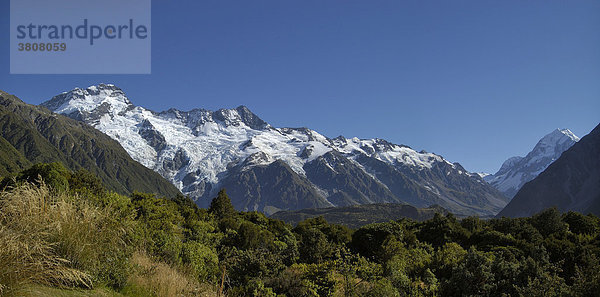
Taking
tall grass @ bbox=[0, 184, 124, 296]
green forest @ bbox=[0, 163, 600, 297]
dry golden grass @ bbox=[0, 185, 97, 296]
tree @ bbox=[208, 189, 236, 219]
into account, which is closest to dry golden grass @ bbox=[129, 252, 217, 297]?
green forest @ bbox=[0, 163, 600, 297]

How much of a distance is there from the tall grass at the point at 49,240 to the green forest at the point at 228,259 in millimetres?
24

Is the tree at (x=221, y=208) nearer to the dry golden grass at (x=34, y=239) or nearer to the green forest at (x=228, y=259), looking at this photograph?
the green forest at (x=228, y=259)

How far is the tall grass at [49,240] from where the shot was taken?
632 cm

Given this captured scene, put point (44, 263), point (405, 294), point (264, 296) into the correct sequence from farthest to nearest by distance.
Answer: point (405, 294) < point (264, 296) < point (44, 263)

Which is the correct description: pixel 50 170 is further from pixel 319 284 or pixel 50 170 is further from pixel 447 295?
pixel 447 295

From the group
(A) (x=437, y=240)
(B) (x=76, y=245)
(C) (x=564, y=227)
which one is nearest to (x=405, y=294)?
(B) (x=76, y=245)

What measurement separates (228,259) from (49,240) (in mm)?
18413

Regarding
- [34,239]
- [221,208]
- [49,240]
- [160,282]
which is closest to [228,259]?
[160,282]

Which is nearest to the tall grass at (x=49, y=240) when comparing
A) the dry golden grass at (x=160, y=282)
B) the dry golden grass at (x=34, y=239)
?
the dry golden grass at (x=34, y=239)

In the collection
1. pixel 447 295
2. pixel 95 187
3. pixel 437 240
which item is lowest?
pixel 437 240

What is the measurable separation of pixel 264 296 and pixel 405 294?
7.05 m

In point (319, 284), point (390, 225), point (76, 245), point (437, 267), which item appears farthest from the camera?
point (390, 225)

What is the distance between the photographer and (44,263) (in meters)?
7.20

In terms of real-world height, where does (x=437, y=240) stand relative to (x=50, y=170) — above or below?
below
